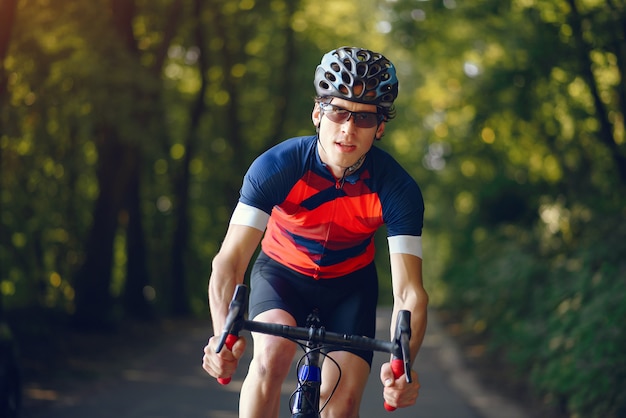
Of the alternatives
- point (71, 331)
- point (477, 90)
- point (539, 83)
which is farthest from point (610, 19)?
point (71, 331)

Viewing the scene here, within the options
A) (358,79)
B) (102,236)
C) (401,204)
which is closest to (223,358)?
(401,204)

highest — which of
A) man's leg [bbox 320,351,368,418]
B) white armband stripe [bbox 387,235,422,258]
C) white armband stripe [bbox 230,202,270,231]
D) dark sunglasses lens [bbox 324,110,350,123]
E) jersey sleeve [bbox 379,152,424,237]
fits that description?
dark sunglasses lens [bbox 324,110,350,123]

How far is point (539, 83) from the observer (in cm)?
1436

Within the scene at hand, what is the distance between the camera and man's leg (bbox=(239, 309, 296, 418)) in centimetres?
415

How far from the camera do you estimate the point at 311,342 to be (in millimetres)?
4059

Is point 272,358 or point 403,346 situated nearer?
point 403,346

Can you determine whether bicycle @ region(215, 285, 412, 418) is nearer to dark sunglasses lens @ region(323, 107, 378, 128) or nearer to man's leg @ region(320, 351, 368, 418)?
man's leg @ region(320, 351, 368, 418)

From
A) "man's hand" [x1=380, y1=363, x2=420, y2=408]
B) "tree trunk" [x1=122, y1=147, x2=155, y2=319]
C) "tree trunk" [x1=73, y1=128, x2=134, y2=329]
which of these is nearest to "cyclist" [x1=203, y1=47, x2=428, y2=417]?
"man's hand" [x1=380, y1=363, x2=420, y2=408]

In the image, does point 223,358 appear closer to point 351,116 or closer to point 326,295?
point 326,295

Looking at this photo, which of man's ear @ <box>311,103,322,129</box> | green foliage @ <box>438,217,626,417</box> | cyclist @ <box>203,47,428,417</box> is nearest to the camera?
cyclist @ <box>203,47,428,417</box>

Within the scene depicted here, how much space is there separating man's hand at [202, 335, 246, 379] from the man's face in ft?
3.38

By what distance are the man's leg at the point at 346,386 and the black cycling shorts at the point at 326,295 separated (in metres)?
0.17

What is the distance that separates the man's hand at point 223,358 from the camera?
374cm

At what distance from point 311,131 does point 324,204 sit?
22822 millimetres
